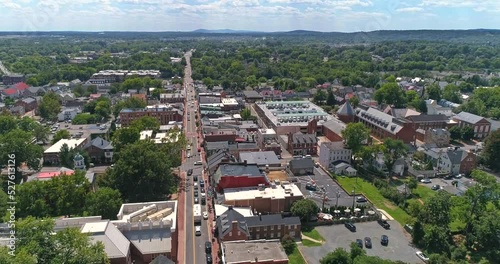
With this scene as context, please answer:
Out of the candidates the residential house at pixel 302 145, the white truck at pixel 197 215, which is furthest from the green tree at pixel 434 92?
the white truck at pixel 197 215

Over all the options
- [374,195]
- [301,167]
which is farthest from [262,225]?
[374,195]

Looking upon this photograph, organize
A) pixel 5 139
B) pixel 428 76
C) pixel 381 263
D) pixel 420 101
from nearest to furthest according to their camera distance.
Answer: pixel 381 263, pixel 5 139, pixel 420 101, pixel 428 76

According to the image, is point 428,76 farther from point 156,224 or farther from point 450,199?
point 156,224

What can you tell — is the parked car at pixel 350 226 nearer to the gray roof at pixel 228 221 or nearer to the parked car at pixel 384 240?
the parked car at pixel 384 240

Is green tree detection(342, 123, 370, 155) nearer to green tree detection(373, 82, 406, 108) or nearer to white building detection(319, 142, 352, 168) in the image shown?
white building detection(319, 142, 352, 168)

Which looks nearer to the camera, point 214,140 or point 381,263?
point 381,263

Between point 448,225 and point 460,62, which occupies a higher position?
point 460,62

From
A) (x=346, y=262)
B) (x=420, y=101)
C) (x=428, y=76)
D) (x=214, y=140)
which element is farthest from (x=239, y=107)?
(x=428, y=76)
